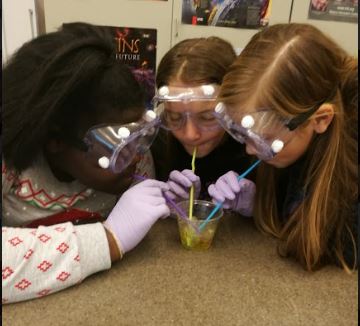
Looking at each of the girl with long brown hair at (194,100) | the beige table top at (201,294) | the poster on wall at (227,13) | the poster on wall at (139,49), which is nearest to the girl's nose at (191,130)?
the girl with long brown hair at (194,100)

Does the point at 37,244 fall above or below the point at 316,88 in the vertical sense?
below

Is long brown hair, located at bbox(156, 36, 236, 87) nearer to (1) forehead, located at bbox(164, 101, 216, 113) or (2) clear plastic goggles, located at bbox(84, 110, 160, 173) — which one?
(1) forehead, located at bbox(164, 101, 216, 113)

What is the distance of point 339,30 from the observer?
4.85 ft

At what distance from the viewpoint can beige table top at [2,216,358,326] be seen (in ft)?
1.86

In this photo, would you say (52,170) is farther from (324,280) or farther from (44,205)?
(324,280)

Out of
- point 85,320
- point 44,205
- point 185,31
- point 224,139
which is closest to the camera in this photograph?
point 85,320

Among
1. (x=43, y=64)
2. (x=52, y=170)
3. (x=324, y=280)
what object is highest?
(x=43, y=64)

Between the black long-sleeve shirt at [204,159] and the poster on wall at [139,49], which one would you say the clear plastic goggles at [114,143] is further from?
the poster on wall at [139,49]

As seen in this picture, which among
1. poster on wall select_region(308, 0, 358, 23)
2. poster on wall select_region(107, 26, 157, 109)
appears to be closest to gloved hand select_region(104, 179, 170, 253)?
poster on wall select_region(107, 26, 157, 109)

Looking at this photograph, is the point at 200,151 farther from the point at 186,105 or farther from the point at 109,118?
the point at 109,118

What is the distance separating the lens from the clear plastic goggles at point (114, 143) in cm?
68

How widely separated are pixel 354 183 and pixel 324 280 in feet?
0.62

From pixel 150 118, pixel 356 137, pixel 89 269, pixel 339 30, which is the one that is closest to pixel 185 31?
pixel 339 30

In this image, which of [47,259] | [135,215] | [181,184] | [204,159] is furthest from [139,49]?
[47,259]
